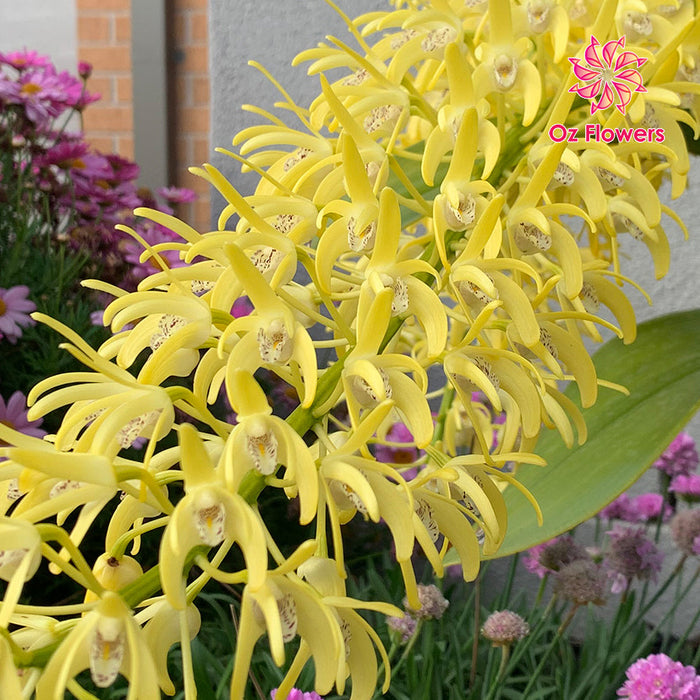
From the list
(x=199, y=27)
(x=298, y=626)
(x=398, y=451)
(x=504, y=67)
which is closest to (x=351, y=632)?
(x=298, y=626)

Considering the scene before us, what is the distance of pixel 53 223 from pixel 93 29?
983 mm

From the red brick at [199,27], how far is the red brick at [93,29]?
0.81 ft

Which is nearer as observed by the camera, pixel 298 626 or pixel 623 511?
pixel 298 626

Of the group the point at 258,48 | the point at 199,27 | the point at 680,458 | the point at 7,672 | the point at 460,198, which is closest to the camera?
the point at 7,672

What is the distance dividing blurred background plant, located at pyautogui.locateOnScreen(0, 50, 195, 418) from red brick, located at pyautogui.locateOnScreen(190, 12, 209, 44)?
621 millimetres

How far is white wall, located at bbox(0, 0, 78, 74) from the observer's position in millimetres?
1925

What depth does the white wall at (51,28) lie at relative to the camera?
1925mm

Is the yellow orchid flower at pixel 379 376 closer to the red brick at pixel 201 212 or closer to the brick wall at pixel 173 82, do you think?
the brick wall at pixel 173 82

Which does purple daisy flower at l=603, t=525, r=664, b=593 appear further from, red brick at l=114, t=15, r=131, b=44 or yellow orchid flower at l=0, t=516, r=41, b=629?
red brick at l=114, t=15, r=131, b=44

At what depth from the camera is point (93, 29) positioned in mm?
1881

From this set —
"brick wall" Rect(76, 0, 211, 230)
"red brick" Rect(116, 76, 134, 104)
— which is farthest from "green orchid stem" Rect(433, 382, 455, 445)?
"red brick" Rect(116, 76, 134, 104)

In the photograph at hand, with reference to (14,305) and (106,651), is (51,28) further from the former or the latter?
(106,651)

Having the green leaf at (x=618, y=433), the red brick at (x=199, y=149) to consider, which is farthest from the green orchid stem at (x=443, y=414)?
the red brick at (x=199, y=149)

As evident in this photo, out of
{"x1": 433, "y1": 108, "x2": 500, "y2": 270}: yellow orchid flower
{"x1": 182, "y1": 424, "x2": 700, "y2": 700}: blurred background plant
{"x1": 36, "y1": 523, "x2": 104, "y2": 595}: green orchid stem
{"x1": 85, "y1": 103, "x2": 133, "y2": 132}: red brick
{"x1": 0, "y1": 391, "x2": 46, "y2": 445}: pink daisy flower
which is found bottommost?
{"x1": 182, "y1": 424, "x2": 700, "y2": 700}: blurred background plant
